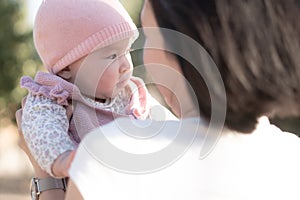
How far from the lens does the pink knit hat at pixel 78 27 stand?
1.56 metres

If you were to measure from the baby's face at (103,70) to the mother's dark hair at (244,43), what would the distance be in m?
0.42

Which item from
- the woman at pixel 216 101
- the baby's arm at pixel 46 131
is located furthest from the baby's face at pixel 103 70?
the woman at pixel 216 101

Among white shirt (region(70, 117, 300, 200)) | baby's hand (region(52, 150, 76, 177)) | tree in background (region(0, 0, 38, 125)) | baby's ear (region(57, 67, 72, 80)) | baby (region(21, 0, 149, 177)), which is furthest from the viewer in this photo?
tree in background (region(0, 0, 38, 125))

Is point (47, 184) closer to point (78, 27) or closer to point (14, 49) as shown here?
point (78, 27)

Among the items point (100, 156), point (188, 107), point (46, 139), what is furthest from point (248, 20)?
point (46, 139)

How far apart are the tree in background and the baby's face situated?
10762 mm

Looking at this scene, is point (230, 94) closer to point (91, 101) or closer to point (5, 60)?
point (91, 101)

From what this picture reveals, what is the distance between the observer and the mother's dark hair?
3.81 ft

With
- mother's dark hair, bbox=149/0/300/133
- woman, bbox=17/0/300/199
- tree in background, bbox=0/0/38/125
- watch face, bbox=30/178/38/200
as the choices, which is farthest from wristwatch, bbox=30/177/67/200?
tree in background, bbox=0/0/38/125

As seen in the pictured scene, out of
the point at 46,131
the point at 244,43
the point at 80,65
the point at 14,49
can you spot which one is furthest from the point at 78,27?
the point at 14,49

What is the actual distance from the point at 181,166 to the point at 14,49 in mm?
11811

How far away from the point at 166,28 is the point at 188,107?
15cm

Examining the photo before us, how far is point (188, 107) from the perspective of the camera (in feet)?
4.00

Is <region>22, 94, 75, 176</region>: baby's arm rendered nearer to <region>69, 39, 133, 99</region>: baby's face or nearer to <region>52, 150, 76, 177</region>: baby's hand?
<region>52, 150, 76, 177</region>: baby's hand
